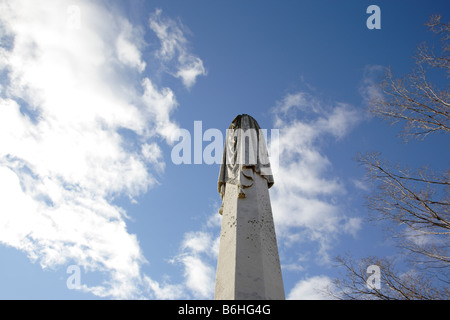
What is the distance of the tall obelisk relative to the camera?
409 cm

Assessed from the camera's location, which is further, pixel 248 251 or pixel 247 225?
pixel 247 225

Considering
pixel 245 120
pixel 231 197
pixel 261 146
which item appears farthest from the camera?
pixel 245 120

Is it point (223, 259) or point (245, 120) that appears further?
point (245, 120)

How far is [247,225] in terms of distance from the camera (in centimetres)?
489

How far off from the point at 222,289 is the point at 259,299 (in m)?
0.57

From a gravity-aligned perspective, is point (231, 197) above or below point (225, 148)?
below

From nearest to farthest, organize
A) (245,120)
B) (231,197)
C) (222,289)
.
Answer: (222,289) → (231,197) → (245,120)

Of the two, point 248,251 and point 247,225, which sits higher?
point 247,225

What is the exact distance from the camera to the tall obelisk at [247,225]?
409 cm
